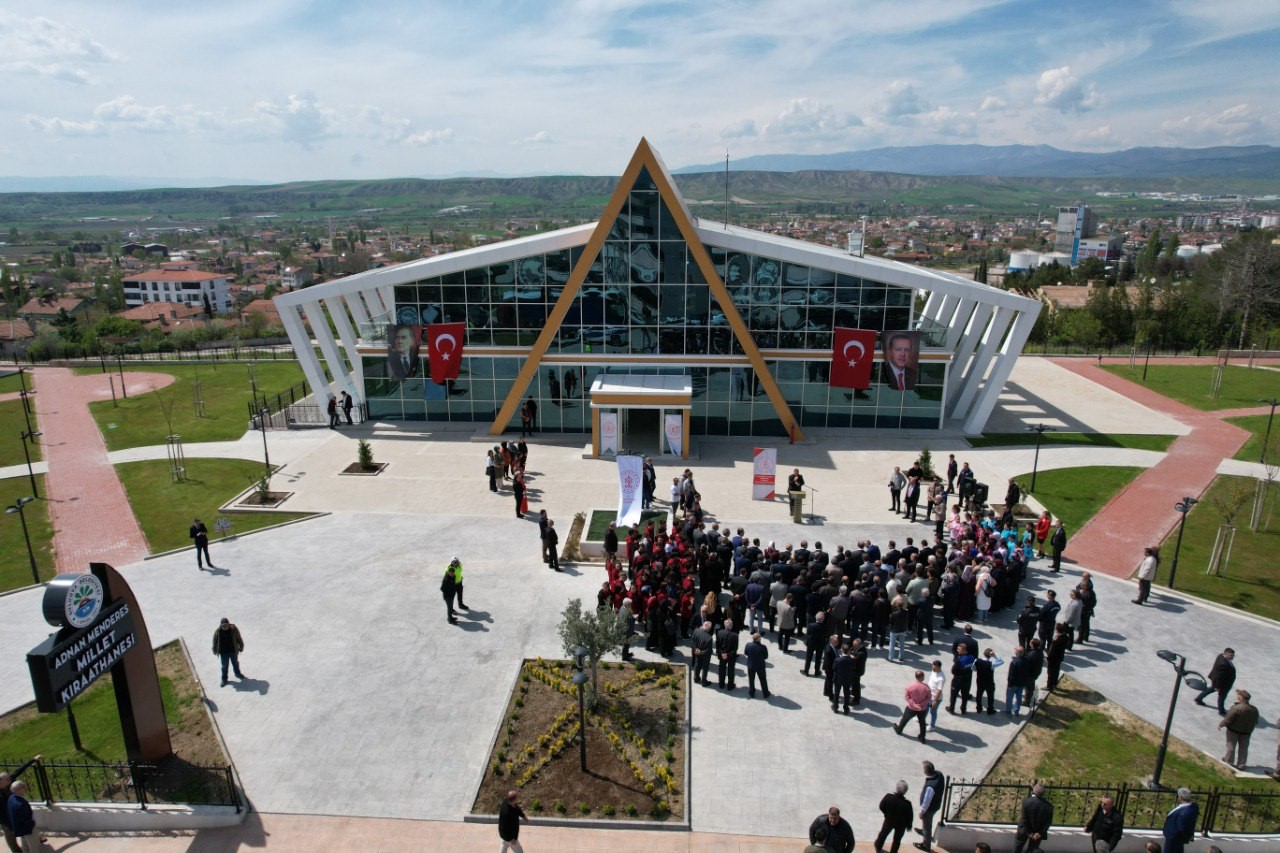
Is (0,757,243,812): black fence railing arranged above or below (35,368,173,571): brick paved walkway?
above

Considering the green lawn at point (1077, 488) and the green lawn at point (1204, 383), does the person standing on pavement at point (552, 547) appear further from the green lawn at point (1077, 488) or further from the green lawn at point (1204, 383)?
the green lawn at point (1204, 383)

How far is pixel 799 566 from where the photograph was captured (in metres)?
15.9

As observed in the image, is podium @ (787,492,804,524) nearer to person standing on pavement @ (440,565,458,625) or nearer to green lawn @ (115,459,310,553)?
person standing on pavement @ (440,565,458,625)

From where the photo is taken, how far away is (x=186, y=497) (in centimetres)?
2425

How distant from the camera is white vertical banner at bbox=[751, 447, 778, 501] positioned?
23.3 metres

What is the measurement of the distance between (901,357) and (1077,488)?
7554 millimetres

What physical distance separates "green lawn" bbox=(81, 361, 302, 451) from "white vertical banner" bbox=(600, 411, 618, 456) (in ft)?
48.3

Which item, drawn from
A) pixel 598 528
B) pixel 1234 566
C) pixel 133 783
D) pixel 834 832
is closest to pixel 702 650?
pixel 834 832

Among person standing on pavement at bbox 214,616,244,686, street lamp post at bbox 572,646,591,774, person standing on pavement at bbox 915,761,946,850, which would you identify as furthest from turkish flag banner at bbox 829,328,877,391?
person standing on pavement at bbox 214,616,244,686

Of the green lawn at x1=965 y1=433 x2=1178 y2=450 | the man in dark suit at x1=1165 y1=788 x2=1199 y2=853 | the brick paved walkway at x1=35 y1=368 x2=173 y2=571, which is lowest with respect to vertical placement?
the brick paved walkway at x1=35 y1=368 x2=173 y2=571

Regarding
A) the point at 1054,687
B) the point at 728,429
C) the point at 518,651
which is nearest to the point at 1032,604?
the point at 1054,687

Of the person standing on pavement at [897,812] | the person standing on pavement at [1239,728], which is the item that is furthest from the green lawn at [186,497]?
the person standing on pavement at [1239,728]

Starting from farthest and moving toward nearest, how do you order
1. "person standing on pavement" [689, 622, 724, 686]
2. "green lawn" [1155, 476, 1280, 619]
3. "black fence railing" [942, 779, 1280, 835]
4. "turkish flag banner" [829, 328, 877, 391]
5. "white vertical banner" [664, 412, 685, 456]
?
1. "turkish flag banner" [829, 328, 877, 391]
2. "white vertical banner" [664, 412, 685, 456]
3. "green lawn" [1155, 476, 1280, 619]
4. "person standing on pavement" [689, 622, 724, 686]
5. "black fence railing" [942, 779, 1280, 835]

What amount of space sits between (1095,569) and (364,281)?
25816mm
